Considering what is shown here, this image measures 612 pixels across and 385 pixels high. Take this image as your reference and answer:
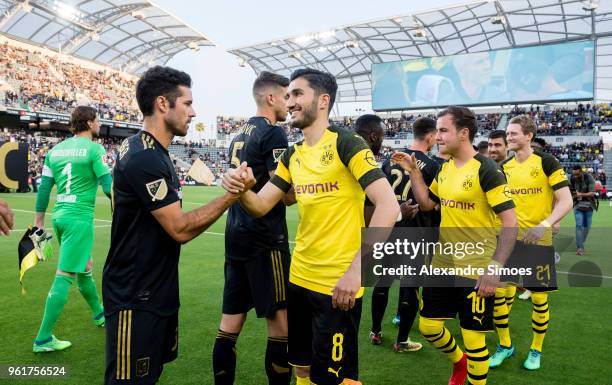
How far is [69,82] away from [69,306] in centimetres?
5215

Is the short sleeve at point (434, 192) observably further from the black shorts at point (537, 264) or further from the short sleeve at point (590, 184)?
the short sleeve at point (590, 184)

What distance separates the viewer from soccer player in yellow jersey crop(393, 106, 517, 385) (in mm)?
3383

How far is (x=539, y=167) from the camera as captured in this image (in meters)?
4.81

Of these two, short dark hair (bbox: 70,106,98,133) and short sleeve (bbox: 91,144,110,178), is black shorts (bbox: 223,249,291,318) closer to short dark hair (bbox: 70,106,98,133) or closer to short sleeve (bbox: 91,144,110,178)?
short sleeve (bbox: 91,144,110,178)

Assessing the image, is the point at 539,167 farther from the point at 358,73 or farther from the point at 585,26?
the point at 358,73

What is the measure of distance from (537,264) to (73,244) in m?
4.90

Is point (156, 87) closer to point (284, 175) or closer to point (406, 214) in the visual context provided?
point (284, 175)

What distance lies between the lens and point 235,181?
8.48ft

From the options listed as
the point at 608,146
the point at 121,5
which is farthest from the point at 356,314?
the point at 121,5

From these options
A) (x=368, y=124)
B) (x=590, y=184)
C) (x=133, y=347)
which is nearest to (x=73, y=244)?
(x=133, y=347)

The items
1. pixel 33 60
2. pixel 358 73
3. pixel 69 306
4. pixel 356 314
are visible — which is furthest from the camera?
pixel 358 73

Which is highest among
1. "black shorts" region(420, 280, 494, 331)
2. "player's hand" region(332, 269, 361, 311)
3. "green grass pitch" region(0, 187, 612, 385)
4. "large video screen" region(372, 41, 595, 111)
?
"large video screen" region(372, 41, 595, 111)

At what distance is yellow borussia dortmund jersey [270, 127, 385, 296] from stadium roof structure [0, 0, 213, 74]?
4668 centimetres

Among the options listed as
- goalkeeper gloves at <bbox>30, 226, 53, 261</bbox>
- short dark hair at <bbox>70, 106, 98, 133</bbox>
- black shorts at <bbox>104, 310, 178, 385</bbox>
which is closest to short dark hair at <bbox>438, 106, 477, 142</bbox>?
black shorts at <bbox>104, 310, 178, 385</bbox>
